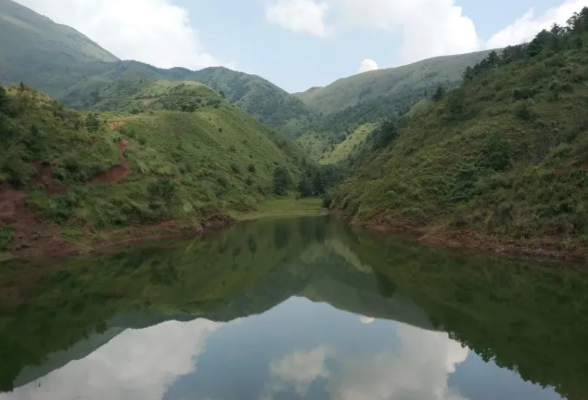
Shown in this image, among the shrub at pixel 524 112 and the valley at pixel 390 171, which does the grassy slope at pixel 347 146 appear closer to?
the valley at pixel 390 171

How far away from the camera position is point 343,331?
2105cm

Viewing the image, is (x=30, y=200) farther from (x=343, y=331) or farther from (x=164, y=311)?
(x=343, y=331)

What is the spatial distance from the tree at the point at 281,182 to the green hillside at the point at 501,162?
17190 millimetres

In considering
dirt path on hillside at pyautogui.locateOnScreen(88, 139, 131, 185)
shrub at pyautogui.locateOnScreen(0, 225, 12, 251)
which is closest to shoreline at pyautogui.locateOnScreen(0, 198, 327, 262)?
shrub at pyautogui.locateOnScreen(0, 225, 12, 251)

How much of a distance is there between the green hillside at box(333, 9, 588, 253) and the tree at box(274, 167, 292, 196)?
17.2 m

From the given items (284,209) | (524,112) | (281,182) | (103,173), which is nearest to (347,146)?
(281,182)

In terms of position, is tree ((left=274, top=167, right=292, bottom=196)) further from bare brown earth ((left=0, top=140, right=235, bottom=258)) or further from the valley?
bare brown earth ((left=0, top=140, right=235, bottom=258))

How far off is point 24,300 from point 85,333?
7471mm

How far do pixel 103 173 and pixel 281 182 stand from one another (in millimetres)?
48361

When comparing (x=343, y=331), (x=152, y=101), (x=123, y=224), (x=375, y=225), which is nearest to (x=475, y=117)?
(x=375, y=225)

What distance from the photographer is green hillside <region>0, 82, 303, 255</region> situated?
43.8 metres

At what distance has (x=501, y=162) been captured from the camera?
53.1m

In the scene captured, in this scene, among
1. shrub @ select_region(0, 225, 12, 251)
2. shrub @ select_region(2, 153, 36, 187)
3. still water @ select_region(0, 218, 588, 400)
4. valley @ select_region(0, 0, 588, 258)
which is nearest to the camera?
still water @ select_region(0, 218, 588, 400)

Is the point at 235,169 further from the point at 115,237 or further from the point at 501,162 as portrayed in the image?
the point at 501,162
